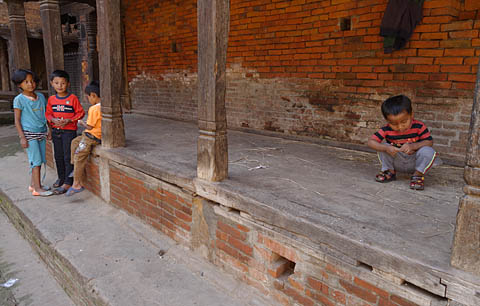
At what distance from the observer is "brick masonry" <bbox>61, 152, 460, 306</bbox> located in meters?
1.92

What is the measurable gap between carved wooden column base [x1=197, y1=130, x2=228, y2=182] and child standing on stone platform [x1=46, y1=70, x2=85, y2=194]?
94.1 inches

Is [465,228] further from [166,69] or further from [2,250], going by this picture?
[166,69]

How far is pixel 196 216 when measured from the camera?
3.08 meters

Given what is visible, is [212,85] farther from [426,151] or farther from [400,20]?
[400,20]

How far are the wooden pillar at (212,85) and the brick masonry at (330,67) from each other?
7.50ft

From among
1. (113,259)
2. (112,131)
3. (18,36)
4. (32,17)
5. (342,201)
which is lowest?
(113,259)

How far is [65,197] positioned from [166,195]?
2.06 meters

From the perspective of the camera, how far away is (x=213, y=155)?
281 cm

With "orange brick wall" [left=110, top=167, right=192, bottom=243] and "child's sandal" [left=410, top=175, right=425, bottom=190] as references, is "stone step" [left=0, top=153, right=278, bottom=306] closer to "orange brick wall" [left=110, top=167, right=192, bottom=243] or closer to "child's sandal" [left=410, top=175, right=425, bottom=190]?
"orange brick wall" [left=110, top=167, right=192, bottom=243]

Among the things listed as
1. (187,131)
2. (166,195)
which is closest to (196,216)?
(166,195)

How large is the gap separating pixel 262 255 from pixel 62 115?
3.30 metres

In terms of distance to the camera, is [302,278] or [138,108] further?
[138,108]

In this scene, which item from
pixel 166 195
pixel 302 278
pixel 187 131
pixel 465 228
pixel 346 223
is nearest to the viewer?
pixel 465 228

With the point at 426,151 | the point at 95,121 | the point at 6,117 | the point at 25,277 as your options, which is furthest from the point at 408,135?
the point at 6,117
